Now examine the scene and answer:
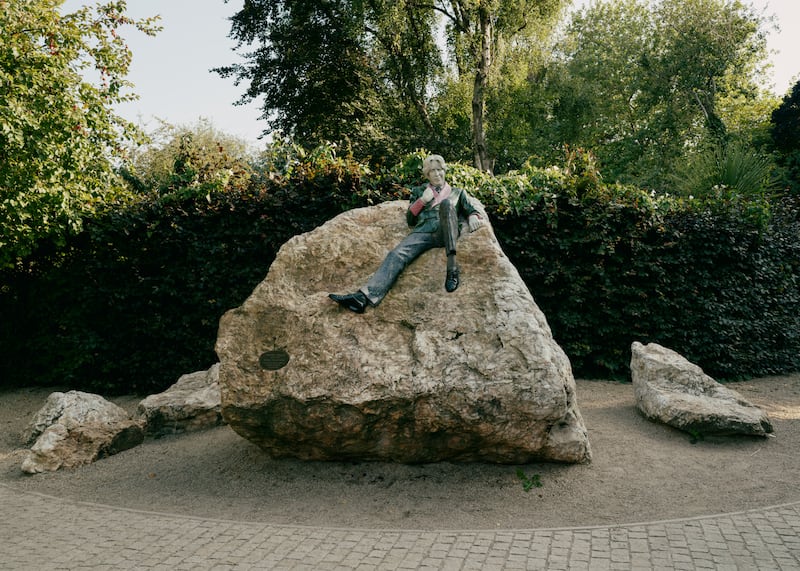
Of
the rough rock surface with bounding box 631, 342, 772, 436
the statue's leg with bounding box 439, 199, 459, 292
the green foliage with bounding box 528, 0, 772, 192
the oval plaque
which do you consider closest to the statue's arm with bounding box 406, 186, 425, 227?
the statue's leg with bounding box 439, 199, 459, 292

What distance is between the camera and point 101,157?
10570mm

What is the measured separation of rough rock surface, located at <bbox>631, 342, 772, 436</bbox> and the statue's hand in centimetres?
314

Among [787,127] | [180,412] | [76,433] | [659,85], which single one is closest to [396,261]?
[180,412]

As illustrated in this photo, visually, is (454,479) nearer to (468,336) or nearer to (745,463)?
(468,336)

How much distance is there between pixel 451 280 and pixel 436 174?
1.37m

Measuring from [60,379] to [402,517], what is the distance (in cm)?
891

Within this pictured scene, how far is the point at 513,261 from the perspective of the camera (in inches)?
382

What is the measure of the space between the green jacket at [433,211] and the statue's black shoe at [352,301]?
1.16 m

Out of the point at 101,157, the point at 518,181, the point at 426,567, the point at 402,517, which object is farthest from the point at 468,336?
the point at 101,157

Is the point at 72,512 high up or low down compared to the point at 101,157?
down

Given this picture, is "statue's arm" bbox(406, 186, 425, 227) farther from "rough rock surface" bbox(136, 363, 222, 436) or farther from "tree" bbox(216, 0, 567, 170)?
"tree" bbox(216, 0, 567, 170)

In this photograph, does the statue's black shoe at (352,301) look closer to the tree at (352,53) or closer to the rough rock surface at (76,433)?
the rough rock surface at (76,433)

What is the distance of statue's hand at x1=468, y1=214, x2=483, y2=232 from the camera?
6.80 meters

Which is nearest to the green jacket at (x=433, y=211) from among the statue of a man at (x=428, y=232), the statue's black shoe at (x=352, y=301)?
the statue of a man at (x=428, y=232)
